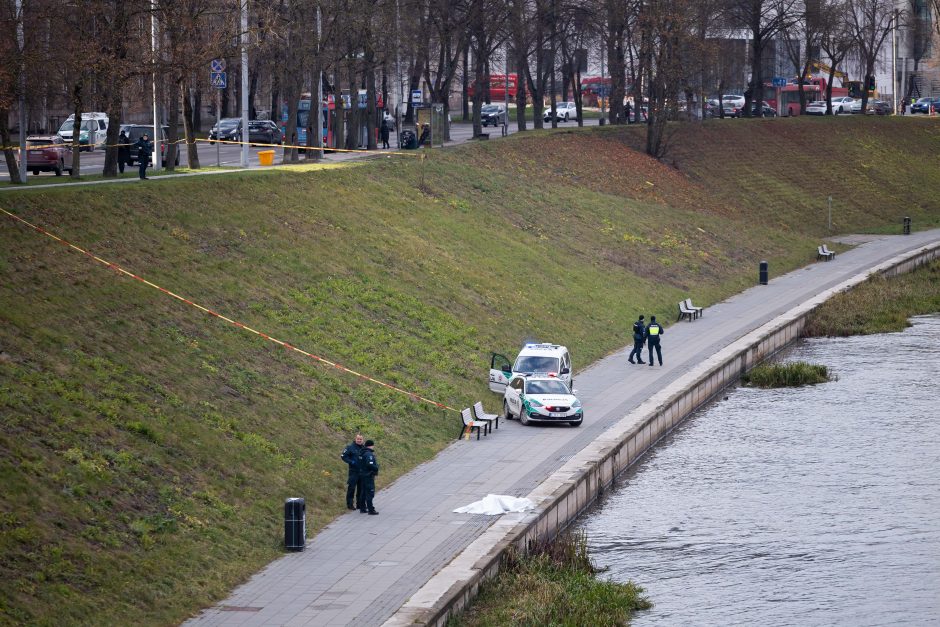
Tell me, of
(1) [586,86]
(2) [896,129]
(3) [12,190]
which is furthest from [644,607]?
(1) [586,86]

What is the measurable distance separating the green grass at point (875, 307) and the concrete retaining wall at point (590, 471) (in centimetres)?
142

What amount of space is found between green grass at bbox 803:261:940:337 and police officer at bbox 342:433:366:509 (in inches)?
1152

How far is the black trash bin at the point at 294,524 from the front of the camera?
20641 millimetres

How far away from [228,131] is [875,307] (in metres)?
39.5

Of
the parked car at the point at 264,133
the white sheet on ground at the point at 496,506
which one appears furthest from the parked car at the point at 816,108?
the white sheet on ground at the point at 496,506

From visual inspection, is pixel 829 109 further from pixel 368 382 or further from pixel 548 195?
pixel 368 382

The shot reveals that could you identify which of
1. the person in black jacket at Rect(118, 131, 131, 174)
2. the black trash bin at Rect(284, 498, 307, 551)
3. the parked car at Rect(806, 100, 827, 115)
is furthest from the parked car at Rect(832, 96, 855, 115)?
the black trash bin at Rect(284, 498, 307, 551)

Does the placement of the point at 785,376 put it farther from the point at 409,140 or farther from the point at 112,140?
the point at 409,140

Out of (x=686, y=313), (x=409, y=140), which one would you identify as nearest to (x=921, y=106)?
(x=409, y=140)

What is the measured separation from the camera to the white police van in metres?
33.2

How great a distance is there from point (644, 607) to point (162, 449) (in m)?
8.53

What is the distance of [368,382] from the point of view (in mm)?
31234

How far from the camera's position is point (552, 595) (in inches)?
790

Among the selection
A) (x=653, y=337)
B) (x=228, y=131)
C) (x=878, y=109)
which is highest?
(x=878, y=109)
